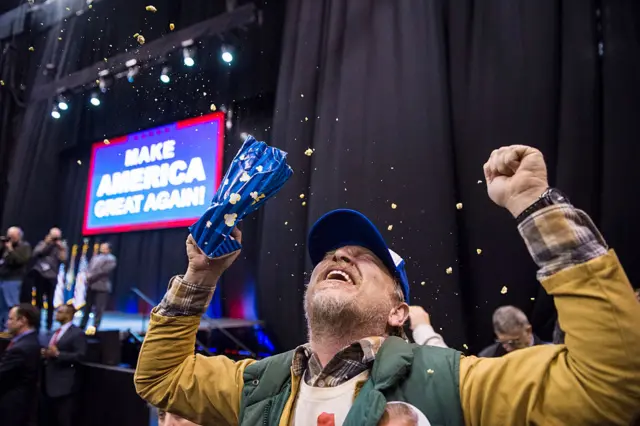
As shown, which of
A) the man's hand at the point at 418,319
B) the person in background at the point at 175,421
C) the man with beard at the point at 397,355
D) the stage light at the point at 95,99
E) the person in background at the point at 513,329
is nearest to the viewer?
the man with beard at the point at 397,355

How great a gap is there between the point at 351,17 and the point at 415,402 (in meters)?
3.56

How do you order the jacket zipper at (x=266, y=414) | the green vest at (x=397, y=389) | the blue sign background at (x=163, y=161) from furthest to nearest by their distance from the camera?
the blue sign background at (x=163, y=161)
the jacket zipper at (x=266, y=414)
the green vest at (x=397, y=389)

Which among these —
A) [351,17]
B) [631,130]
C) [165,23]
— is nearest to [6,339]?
[165,23]

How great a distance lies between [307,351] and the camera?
0.94m

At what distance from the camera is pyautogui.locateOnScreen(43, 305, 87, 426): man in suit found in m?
3.05

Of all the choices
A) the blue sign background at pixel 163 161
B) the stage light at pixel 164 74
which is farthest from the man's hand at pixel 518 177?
the blue sign background at pixel 163 161

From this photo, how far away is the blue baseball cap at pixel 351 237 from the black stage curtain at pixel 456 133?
1988 mm

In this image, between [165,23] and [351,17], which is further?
[165,23]

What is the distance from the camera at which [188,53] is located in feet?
14.7

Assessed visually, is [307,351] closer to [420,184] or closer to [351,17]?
[420,184]

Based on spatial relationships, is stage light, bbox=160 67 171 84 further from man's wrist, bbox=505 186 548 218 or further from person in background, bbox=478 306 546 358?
man's wrist, bbox=505 186 548 218

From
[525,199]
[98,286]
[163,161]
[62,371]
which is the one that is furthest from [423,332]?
[163,161]

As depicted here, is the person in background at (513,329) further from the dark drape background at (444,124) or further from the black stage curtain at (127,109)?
the black stage curtain at (127,109)

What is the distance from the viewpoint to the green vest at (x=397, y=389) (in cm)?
72
